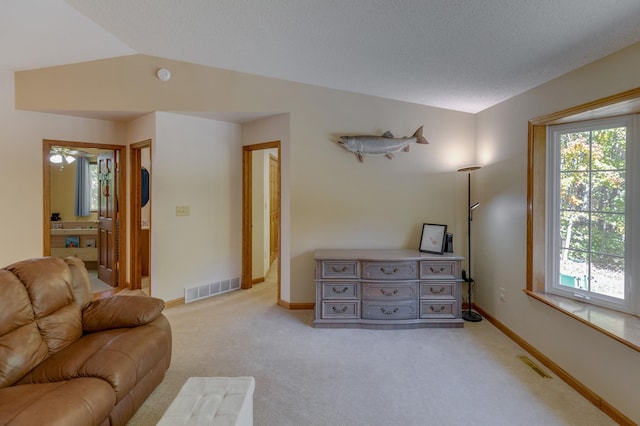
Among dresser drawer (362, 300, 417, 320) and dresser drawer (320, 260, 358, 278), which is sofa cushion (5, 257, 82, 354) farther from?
dresser drawer (362, 300, 417, 320)

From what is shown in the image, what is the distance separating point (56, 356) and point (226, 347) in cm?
124

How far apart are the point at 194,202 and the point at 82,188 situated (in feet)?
12.0

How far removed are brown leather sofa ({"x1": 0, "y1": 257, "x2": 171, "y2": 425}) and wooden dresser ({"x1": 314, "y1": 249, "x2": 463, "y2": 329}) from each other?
5.21ft

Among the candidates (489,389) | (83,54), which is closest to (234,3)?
(83,54)

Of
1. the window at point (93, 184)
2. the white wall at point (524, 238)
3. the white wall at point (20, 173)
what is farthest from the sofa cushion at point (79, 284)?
the window at point (93, 184)

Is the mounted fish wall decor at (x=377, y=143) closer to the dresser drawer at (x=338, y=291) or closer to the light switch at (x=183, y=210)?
the dresser drawer at (x=338, y=291)

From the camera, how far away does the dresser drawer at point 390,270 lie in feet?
10.4

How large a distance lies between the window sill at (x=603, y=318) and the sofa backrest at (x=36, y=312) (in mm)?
3450

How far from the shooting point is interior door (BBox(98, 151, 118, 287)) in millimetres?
4262

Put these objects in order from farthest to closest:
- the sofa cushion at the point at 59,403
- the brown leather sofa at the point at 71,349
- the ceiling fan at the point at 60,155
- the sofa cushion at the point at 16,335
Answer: the ceiling fan at the point at 60,155, the sofa cushion at the point at 16,335, the brown leather sofa at the point at 71,349, the sofa cushion at the point at 59,403

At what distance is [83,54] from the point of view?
323 centimetres

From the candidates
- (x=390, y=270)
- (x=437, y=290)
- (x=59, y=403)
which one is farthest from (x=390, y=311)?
(x=59, y=403)

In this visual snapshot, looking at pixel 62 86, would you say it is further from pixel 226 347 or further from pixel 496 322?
pixel 496 322

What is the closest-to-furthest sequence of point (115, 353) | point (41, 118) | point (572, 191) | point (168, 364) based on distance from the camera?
point (115, 353)
point (168, 364)
point (572, 191)
point (41, 118)
